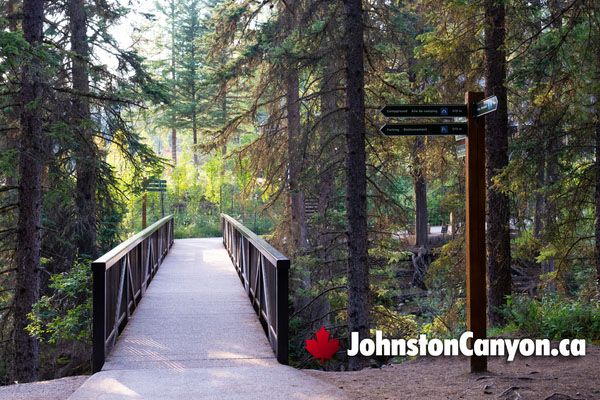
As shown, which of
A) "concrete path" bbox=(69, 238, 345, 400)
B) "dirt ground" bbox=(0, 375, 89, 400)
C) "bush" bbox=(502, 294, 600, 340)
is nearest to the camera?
"concrete path" bbox=(69, 238, 345, 400)

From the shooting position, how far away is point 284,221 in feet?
51.3

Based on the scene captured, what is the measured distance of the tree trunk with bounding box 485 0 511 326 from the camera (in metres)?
8.62

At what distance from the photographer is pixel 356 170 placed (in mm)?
8617

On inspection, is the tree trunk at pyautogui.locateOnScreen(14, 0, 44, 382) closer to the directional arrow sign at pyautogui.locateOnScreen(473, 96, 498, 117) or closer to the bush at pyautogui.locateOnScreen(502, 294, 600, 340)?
the directional arrow sign at pyautogui.locateOnScreen(473, 96, 498, 117)

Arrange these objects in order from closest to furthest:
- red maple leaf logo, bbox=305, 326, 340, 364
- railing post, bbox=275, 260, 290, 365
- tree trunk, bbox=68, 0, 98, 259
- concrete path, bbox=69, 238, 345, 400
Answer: concrete path, bbox=69, 238, 345, 400, railing post, bbox=275, 260, 290, 365, red maple leaf logo, bbox=305, 326, 340, 364, tree trunk, bbox=68, 0, 98, 259

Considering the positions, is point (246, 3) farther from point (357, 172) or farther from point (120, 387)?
point (120, 387)

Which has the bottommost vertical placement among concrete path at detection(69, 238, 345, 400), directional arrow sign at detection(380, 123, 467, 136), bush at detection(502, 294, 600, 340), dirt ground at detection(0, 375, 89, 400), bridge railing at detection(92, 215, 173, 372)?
dirt ground at detection(0, 375, 89, 400)

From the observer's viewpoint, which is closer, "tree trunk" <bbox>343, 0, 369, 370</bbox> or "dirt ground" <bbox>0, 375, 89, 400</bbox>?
"dirt ground" <bbox>0, 375, 89, 400</bbox>

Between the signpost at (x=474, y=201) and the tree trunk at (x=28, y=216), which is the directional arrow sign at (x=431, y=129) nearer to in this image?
the signpost at (x=474, y=201)

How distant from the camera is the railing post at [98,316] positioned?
18.2ft

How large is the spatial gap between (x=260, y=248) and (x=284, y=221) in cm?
824

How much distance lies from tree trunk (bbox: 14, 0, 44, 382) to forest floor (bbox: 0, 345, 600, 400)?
5442mm

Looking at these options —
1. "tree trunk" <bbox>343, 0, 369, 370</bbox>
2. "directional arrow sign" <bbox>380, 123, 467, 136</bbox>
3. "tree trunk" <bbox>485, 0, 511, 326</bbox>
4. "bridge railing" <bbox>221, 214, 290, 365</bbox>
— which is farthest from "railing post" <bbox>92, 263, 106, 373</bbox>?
"tree trunk" <bbox>485, 0, 511, 326</bbox>

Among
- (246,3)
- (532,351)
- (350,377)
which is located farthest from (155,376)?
(246,3)
